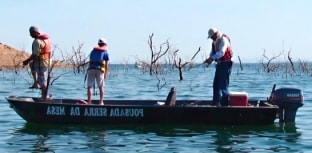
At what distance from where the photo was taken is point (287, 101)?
1399 cm

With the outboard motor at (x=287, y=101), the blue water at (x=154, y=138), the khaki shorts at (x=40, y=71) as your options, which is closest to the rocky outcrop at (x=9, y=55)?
the khaki shorts at (x=40, y=71)

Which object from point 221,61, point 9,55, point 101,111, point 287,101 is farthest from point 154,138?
point 9,55

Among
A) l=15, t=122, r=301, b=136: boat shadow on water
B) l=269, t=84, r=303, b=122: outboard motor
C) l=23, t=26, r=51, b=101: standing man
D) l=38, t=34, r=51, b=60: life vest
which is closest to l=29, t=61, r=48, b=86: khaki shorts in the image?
l=23, t=26, r=51, b=101: standing man

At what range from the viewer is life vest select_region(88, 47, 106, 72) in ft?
46.4

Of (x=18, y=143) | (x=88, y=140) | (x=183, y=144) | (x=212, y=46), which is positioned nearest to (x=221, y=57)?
(x=212, y=46)

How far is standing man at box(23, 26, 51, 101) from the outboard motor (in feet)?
16.8

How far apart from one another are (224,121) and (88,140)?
3219mm

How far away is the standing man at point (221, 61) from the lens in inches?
538

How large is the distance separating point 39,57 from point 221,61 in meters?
4.01

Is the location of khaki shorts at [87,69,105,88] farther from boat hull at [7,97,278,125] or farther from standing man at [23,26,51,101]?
standing man at [23,26,51,101]

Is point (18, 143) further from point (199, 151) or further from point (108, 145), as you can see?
point (199, 151)

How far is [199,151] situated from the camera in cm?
1132

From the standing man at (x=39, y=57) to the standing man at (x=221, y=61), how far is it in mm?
3596

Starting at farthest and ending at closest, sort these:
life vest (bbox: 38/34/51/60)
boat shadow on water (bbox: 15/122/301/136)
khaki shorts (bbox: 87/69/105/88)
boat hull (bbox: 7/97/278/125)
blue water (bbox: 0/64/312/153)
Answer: khaki shorts (bbox: 87/69/105/88) → life vest (bbox: 38/34/51/60) → boat hull (bbox: 7/97/278/125) → boat shadow on water (bbox: 15/122/301/136) → blue water (bbox: 0/64/312/153)
